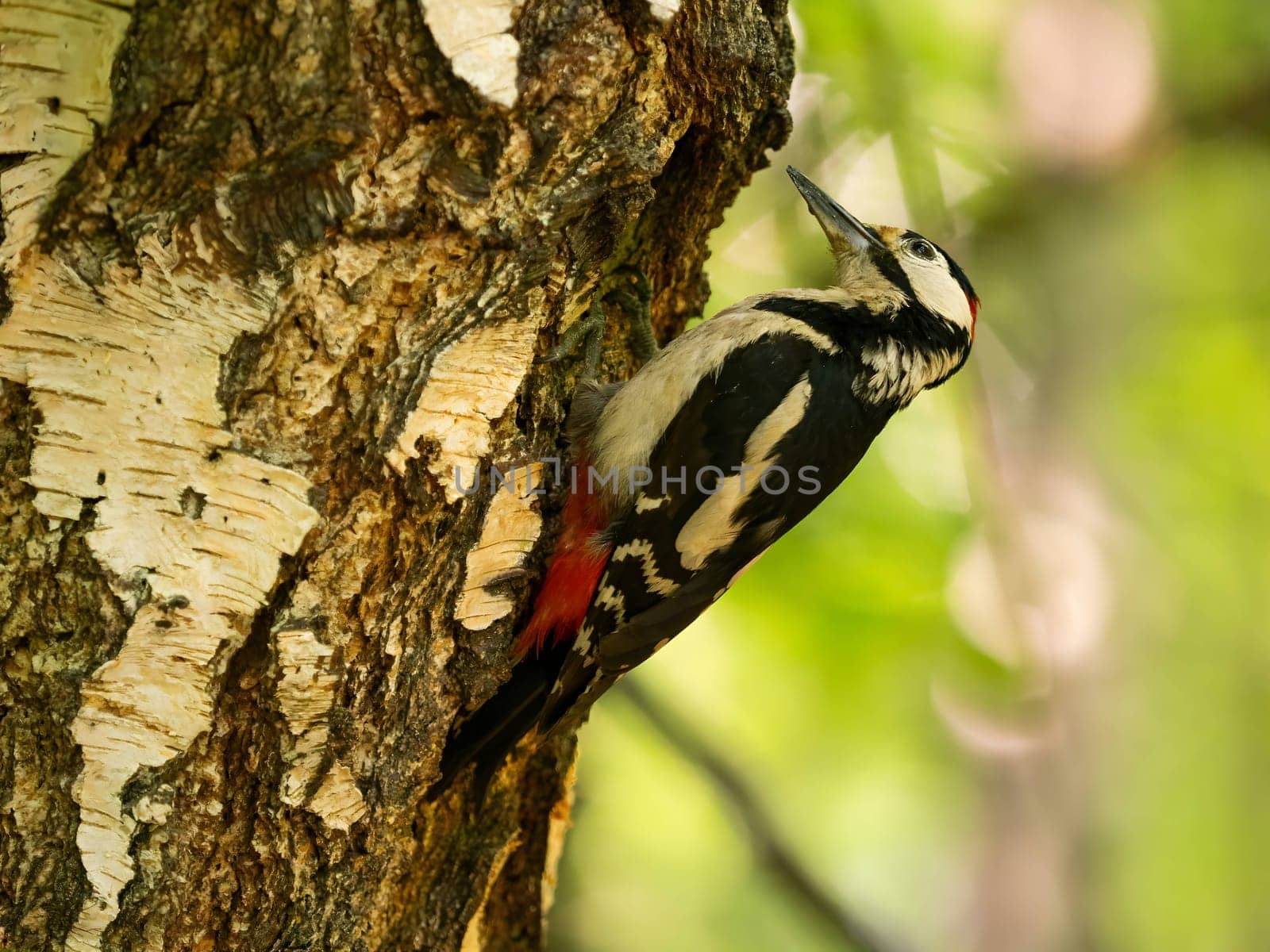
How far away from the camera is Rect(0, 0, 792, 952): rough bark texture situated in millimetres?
1448

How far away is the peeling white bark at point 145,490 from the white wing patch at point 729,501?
35.3 inches

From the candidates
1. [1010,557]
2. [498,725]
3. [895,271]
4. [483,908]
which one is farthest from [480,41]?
[1010,557]

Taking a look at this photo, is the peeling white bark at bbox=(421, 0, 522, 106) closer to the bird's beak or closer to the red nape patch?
the red nape patch

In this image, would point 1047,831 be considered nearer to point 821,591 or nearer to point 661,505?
point 821,591

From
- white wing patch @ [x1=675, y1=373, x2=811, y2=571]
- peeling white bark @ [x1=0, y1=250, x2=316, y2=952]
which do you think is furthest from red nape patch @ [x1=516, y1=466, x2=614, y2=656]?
peeling white bark @ [x1=0, y1=250, x2=316, y2=952]

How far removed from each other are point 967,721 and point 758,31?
2.68 meters

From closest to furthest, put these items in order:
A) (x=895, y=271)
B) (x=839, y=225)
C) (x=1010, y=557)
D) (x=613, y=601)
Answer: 1. (x=613, y=601)
2. (x=895, y=271)
3. (x=839, y=225)
4. (x=1010, y=557)

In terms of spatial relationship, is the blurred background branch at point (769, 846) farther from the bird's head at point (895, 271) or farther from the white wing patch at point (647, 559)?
the bird's head at point (895, 271)

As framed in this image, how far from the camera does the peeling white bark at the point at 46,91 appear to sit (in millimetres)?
1397

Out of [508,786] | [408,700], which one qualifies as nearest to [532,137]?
[408,700]

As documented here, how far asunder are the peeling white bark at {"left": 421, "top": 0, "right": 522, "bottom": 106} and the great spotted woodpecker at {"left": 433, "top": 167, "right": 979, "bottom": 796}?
83 cm

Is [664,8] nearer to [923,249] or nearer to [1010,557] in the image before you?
[923,249]

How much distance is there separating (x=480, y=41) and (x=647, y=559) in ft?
3.57

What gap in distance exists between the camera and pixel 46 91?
142cm
